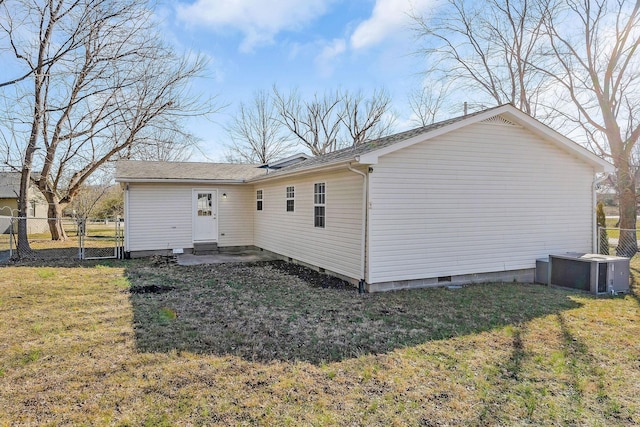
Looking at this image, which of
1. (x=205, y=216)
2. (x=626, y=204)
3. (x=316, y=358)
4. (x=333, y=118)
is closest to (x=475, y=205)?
(x=316, y=358)

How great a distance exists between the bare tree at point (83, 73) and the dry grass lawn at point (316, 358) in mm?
5311

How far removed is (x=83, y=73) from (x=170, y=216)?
4.55 m

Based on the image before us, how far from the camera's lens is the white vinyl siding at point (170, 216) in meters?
11.3

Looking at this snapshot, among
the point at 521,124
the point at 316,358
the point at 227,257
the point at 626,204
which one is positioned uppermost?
the point at 521,124

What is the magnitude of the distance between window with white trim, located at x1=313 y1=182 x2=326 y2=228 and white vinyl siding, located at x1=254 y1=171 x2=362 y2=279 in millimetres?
105

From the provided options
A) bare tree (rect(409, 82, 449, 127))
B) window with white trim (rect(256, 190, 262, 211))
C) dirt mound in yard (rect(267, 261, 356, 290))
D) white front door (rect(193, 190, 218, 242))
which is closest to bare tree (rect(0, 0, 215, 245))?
white front door (rect(193, 190, 218, 242))

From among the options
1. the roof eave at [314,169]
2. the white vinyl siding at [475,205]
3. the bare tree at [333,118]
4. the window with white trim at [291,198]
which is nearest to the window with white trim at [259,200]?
the roof eave at [314,169]

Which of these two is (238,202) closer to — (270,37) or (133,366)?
(270,37)

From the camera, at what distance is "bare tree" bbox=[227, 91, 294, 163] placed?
95.3ft

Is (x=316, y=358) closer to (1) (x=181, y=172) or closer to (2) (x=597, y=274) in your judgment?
(2) (x=597, y=274)

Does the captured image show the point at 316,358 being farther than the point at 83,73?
No

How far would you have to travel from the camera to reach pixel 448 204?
7363 mm

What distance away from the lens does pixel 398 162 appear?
6859 millimetres

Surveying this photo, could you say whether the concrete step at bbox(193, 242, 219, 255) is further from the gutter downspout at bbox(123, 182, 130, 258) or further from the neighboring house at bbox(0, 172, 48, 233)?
the neighboring house at bbox(0, 172, 48, 233)
